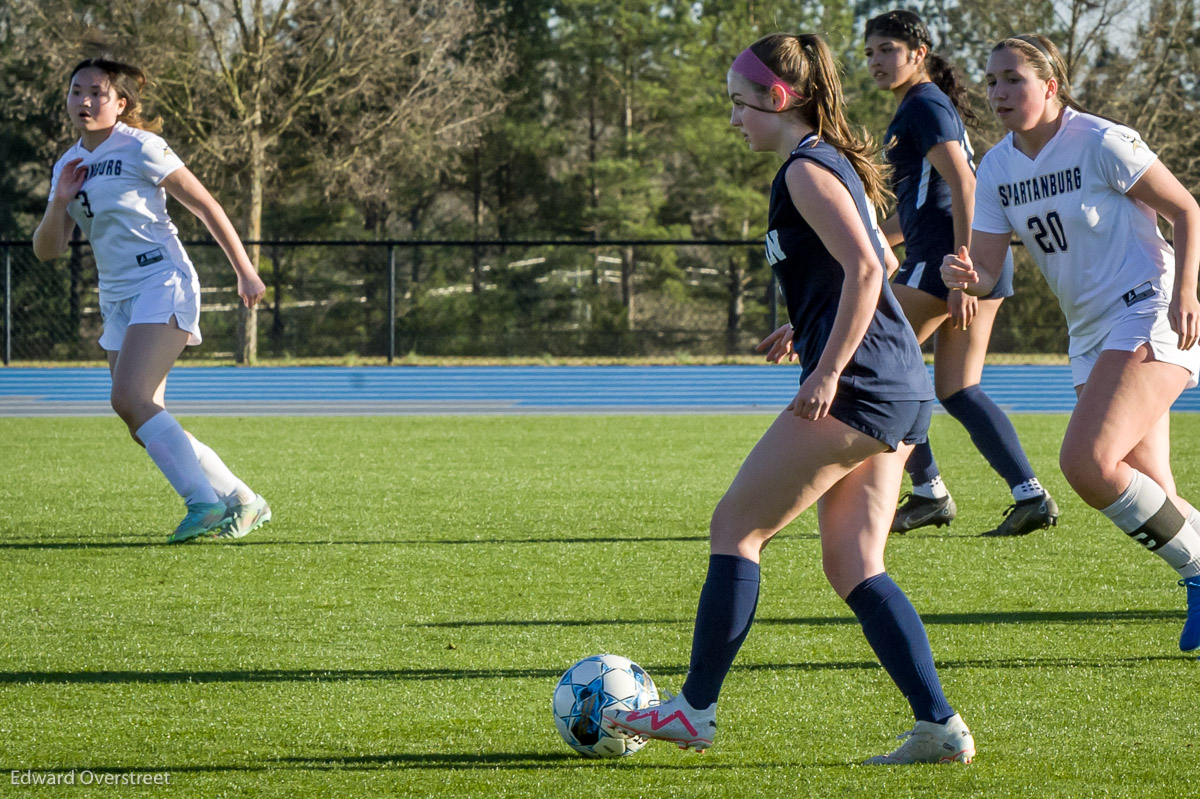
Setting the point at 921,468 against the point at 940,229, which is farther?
the point at 921,468

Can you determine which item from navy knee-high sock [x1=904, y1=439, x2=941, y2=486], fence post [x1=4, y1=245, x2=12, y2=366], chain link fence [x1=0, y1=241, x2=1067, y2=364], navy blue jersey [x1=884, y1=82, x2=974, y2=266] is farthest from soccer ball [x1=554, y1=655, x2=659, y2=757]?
chain link fence [x1=0, y1=241, x2=1067, y2=364]

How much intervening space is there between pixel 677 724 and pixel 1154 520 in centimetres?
164

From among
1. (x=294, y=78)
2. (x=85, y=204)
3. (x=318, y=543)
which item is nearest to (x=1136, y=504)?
(x=318, y=543)

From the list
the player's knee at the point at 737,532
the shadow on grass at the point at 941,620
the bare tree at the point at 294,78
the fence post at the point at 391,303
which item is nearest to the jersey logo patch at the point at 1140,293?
the shadow on grass at the point at 941,620

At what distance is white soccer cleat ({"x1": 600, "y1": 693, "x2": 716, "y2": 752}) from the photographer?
2.94m

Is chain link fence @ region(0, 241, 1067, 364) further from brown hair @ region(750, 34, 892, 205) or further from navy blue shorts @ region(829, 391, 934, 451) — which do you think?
navy blue shorts @ region(829, 391, 934, 451)

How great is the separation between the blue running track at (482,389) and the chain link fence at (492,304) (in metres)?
3.03

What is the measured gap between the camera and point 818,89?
303 centimetres

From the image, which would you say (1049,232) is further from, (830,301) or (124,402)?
(124,402)

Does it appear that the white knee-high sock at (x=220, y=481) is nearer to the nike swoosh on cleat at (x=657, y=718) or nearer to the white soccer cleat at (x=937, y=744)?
the nike swoosh on cleat at (x=657, y=718)

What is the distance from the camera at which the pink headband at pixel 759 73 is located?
9.79 feet

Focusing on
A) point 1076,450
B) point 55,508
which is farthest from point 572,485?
point 1076,450

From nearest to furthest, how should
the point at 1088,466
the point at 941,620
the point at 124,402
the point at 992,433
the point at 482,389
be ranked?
the point at 1088,466, the point at 941,620, the point at 992,433, the point at 124,402, the point at 482,389

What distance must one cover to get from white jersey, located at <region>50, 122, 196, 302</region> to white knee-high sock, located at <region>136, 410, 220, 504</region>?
2.09 feet
